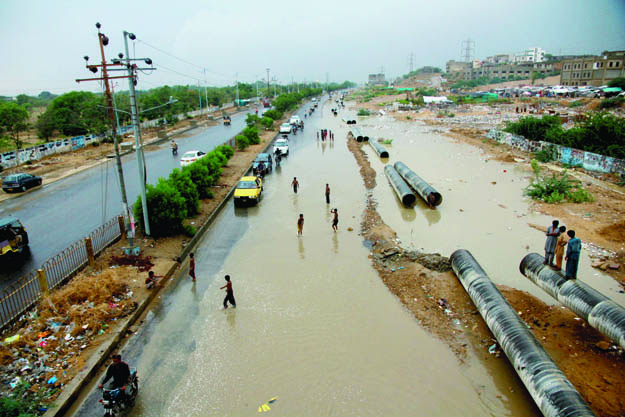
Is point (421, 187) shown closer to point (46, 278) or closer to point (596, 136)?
point (596, 136)

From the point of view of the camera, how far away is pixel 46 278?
39.3 feet

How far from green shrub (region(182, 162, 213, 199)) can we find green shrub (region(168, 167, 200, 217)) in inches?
75.8

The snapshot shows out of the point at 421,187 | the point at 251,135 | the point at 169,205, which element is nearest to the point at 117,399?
the point at 169,205

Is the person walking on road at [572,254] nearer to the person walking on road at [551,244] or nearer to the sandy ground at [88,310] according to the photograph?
the person walking on road at [551,244]

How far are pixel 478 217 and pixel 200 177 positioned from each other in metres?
15.2

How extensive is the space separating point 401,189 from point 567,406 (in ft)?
53.4

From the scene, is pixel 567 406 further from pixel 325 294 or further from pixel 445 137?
pixel 445 137

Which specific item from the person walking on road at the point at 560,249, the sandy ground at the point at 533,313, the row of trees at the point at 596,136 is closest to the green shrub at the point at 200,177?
the sandy ground at the point at 533,313

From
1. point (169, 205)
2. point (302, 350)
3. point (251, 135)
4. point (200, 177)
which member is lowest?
point (302, 350)

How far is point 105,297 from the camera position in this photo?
37.1ft

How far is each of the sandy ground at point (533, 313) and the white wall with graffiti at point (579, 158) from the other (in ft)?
30.4

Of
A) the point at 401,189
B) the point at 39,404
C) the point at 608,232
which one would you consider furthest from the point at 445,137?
the point at 39,404

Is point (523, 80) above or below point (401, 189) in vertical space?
above

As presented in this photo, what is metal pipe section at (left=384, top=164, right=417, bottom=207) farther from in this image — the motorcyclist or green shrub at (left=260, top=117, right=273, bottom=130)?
green shrub at (left=260, top=117, right=273, bottom=130)
